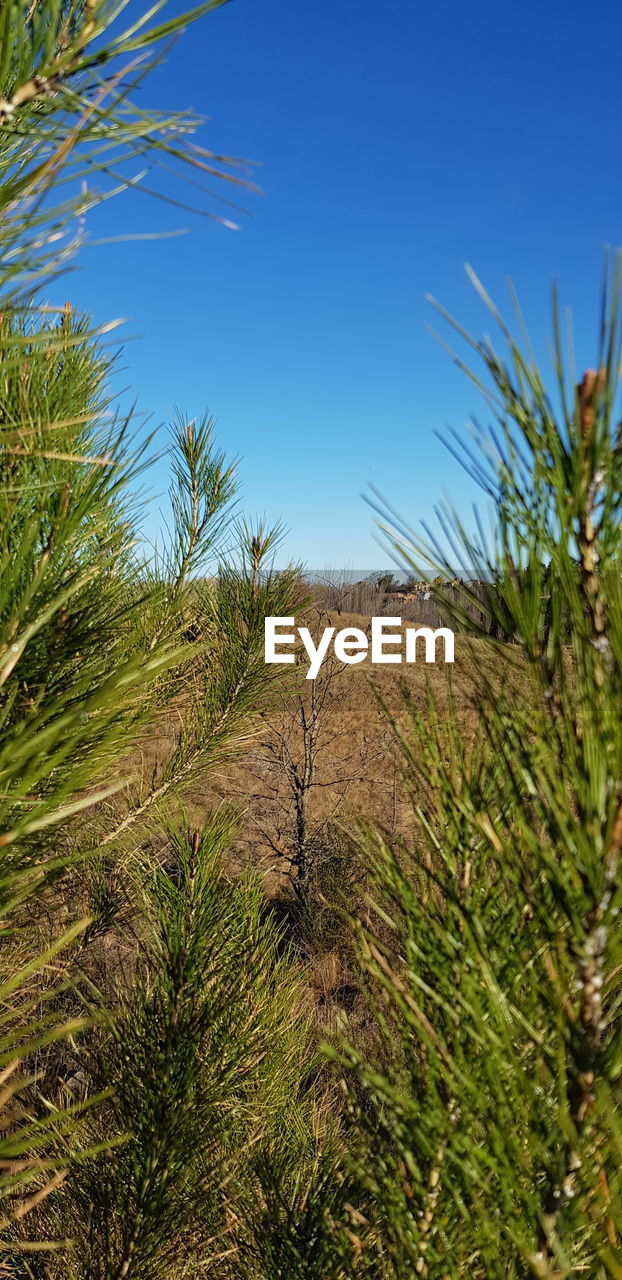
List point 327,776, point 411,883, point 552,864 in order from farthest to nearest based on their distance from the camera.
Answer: point 327,776, point 411,883, point 552,864

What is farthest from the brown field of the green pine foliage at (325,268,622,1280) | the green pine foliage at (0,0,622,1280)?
the green pine foliage at (325,268,622,1280)

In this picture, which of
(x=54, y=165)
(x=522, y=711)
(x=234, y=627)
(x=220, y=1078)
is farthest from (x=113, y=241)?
(x=234, y=627)

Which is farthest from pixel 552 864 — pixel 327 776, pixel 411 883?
pixel 327 776

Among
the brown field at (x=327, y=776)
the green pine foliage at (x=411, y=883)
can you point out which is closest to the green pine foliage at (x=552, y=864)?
the green pine foliage at (x=411, y=883)

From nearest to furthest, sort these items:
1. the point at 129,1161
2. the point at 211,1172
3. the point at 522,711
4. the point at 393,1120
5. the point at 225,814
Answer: the point at 522,711, the point at 393,1120, the point at 129,1161, the point at 211,1172, the point at 225,814

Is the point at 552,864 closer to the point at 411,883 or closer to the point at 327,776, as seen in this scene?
the point at 411,883

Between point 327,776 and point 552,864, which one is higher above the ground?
point 552,864

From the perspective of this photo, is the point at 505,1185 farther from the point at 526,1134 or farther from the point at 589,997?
the point at 589,997

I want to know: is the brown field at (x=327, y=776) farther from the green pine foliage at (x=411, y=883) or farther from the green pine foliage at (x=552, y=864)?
the green pine foliage at (x=552, y=864)

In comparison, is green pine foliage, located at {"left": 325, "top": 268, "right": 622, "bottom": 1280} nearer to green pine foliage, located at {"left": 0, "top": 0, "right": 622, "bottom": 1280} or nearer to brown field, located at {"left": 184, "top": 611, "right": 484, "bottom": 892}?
green pine foliage, located at {"left": 0, "top": 0, "right": 622, "bottom": 1280}

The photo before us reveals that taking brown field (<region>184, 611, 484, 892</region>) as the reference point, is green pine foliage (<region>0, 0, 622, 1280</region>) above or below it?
above

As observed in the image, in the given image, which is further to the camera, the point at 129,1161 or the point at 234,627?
the point at 234,627

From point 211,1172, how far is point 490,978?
5.83 ft

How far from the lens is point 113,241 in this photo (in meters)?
0.69
